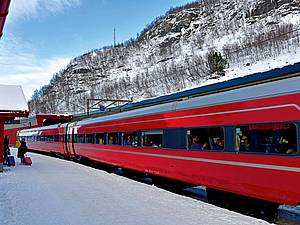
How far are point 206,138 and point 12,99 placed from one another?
453 inches

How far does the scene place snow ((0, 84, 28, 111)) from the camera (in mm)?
16453

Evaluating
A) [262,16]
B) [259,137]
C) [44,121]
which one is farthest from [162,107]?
[262,16]

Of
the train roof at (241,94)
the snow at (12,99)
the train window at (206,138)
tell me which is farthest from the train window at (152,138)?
the snow at (12,99)

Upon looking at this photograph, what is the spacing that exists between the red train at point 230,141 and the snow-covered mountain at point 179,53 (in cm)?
3729

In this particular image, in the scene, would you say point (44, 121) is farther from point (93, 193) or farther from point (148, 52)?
point (148, 52)

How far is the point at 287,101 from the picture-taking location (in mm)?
6812

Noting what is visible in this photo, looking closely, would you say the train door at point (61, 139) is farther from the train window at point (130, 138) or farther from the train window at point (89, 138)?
the train window at point (130, 138)

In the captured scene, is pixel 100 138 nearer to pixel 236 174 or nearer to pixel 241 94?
pixel 236 174

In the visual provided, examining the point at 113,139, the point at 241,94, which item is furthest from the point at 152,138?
the point at 241,94

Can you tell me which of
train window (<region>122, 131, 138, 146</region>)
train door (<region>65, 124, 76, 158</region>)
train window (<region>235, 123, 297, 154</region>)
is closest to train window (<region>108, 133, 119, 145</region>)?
train window (<region>122, 131, 138, 146</region>)

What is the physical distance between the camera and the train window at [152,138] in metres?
11.7

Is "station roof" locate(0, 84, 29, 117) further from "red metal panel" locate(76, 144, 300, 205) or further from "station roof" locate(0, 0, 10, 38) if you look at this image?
"station roof" locate(0, 0, 10, 38)

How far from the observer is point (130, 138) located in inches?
553

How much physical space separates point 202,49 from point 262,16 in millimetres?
19329
